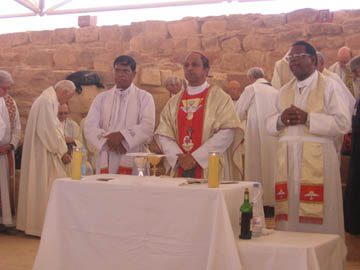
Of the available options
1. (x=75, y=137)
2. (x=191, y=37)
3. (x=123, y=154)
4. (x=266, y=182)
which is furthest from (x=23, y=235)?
(x=191, y=37)

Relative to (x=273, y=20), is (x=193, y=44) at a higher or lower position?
lower

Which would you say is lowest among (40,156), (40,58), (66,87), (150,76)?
(40,156)

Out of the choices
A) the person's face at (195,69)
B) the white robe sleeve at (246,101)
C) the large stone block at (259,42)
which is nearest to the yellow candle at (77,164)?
the person's face at (195,69)

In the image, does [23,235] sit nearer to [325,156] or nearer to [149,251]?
[149,251]

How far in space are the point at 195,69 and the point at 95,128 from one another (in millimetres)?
1190

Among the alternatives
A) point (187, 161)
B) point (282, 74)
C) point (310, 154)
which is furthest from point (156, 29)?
point (310, 154)

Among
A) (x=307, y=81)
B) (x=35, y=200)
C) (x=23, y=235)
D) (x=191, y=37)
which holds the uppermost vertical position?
(x=191, y=37)

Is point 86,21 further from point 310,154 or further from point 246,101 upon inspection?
point 310,154

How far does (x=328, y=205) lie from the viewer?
4.49 m

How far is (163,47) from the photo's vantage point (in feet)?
35.6

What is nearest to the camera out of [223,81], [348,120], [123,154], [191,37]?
[348,120]

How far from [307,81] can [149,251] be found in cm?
207

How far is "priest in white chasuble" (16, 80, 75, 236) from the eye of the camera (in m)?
6.92

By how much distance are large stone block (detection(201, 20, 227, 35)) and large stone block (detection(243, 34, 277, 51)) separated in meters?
0.58
